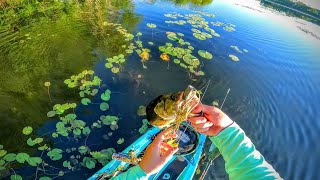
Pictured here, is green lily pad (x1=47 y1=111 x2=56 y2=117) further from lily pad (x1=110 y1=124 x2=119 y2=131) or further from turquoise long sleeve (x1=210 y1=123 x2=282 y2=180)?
turquoise long sleeve (x1=210 y1=123 x2=282 y2=180)

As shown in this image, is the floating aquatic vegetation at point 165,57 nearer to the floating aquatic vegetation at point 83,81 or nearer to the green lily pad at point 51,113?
the floating aquatic vegetation at point 83,81

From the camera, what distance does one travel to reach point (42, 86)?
6.69 metres

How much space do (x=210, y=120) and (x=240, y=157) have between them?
0.34 metres

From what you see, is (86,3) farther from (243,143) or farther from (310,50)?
(243,143)

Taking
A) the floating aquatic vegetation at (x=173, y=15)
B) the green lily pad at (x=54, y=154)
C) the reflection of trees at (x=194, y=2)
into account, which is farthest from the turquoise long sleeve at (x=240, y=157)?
the reflection of trees at (x=194, y=2)

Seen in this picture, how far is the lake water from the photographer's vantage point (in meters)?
5.58

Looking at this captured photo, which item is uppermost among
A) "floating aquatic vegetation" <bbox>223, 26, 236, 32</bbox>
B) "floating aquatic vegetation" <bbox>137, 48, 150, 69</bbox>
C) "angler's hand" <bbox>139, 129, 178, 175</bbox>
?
"angler's hand" <bbox>139, 129, 178, 175</bbox>

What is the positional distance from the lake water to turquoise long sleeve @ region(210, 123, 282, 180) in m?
3.31

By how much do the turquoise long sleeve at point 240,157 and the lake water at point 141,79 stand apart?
3.31m

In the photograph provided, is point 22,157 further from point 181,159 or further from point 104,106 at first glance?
point 181,159

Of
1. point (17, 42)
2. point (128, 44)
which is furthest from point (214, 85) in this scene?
point (17, 42)

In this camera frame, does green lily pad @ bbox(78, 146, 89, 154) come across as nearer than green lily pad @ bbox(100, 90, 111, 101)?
Yes

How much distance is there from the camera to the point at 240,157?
6.07 feet

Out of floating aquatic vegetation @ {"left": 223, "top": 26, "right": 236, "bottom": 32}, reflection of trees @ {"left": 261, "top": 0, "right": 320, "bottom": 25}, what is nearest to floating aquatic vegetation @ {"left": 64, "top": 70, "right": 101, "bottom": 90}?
floating aquatic vegetation @ {"left": 223, "top": 26, "right": 236, "bottom": 32}
